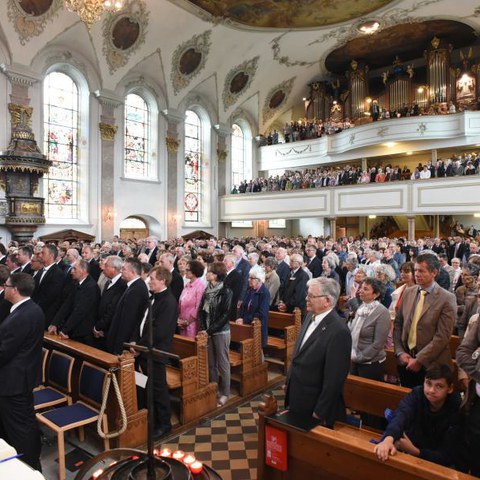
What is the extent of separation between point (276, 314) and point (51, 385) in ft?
10.4

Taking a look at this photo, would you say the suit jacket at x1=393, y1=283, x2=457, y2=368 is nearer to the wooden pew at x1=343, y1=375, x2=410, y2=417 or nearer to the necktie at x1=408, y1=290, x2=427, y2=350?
the necktie at x1=408, y1=290, x2=427, y2=350

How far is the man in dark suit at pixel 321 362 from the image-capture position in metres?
2.73

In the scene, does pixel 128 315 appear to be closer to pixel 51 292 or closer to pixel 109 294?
pixel 109 294

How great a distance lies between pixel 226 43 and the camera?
17797 mm

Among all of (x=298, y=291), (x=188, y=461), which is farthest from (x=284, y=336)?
(x=188, y=461)

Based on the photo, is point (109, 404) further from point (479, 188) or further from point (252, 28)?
point (252, 28)

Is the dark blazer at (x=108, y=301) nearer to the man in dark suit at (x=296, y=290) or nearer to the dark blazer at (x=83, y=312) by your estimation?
the dark blazer at (x=83, y=312)

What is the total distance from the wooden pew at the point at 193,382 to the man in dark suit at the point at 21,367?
1362 mm

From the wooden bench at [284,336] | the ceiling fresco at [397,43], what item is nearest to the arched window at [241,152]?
the ceiling fresco at [397,43]

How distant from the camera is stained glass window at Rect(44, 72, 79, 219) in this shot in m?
14.5

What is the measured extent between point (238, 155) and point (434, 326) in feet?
64.0

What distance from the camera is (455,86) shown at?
1859 cm

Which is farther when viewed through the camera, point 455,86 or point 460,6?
point 455,86

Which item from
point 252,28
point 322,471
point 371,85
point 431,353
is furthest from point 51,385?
point 371,85
